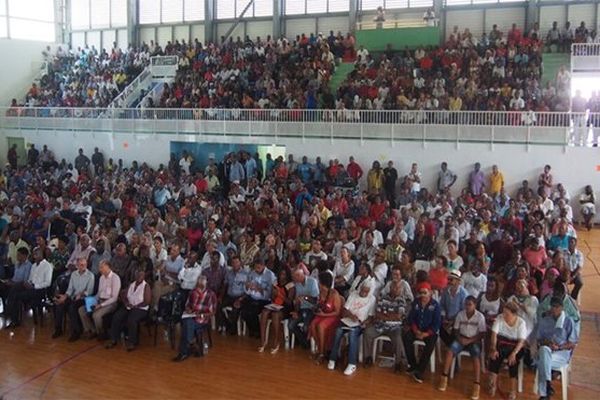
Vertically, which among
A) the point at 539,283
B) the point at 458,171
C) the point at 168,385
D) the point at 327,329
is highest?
the point at 458,171

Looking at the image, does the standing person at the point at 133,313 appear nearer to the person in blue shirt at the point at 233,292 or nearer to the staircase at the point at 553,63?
the person in blue shirt at the point at 233,292

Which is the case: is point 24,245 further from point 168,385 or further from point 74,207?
point 168,385

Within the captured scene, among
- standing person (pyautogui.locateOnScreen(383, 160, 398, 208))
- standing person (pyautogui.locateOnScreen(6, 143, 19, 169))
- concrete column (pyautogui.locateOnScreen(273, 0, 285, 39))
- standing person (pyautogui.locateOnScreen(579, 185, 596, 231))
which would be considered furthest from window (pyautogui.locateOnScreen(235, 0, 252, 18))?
standing person (pyautogui.locateOnScreen(579, 185, 596, 231))

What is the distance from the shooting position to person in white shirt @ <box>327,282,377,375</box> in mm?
7938

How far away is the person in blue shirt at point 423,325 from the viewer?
7.57 meters

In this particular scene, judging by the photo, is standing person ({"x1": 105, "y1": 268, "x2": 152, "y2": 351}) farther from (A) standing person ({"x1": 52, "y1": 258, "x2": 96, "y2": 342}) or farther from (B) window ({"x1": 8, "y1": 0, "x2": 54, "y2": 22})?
(B) window ({"x1": 8, "y1": 0, "x2": 54, "y2": 22})

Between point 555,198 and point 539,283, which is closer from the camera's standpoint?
point 539,283

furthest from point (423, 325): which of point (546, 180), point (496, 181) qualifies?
point (546, 180)

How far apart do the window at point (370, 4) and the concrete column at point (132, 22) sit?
12.0m

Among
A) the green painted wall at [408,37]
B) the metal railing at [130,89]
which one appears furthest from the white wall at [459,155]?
the green painted wall at [408,37]

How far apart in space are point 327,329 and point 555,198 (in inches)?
342

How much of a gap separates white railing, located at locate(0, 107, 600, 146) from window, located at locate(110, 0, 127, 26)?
29.3 feet

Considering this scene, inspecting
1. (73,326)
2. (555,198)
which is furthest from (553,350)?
(555,198)

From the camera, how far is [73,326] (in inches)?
362
